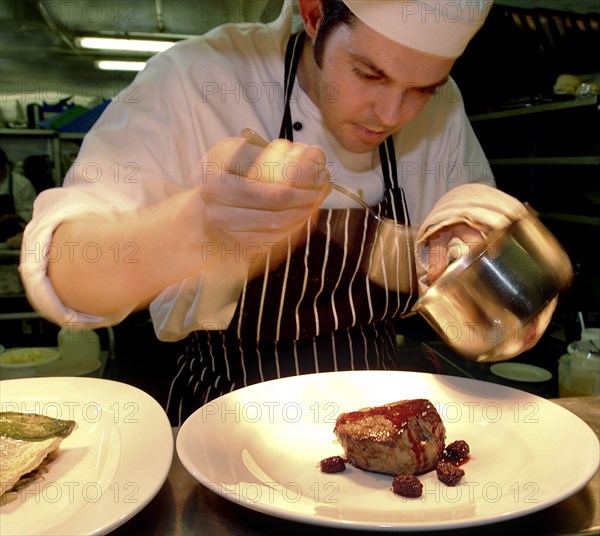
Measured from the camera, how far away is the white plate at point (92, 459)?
2.60 ft

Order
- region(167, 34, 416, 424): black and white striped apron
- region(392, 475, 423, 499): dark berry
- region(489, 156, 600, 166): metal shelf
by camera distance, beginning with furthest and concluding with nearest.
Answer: region(489, 156, 600, 166): metal shelf → region(167, 34, 416, 424): black and white striped apron → region(392, 475, 423, 499): dark berry

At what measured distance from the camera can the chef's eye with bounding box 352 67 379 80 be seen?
54.1 inches

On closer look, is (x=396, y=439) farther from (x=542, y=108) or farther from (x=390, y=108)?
→ (x=542, y=108)

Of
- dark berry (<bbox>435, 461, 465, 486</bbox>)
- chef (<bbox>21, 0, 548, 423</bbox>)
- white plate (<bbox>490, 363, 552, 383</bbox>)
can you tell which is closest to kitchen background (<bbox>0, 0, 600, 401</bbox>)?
white plate (<bbox>490, 363, 552, 383</bbox>)

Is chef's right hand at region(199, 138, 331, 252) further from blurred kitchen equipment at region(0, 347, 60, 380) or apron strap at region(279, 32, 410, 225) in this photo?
blurred kitchen equipment at region(0, 347, 60, 380)

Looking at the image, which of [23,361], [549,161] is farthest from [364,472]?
[549,161]

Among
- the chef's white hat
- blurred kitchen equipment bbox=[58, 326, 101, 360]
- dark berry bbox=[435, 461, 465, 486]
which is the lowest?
blurred kitchen equipment bbox=[58, 326, 101, 360]

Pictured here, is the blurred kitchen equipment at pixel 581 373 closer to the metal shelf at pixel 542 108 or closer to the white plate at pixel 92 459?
the white plate at pixel 92 459

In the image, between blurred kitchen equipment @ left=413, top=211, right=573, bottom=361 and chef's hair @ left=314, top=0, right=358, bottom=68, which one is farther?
chef's hair @ left=314, top=0, right=358, bottom=68

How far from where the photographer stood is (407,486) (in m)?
0.95

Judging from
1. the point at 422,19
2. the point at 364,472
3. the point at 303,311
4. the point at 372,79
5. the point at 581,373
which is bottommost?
the point at 581,373

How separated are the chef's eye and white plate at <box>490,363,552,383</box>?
6.03 feet

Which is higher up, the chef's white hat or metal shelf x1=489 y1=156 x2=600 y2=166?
the chef's white hat

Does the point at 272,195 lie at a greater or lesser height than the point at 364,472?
greater
